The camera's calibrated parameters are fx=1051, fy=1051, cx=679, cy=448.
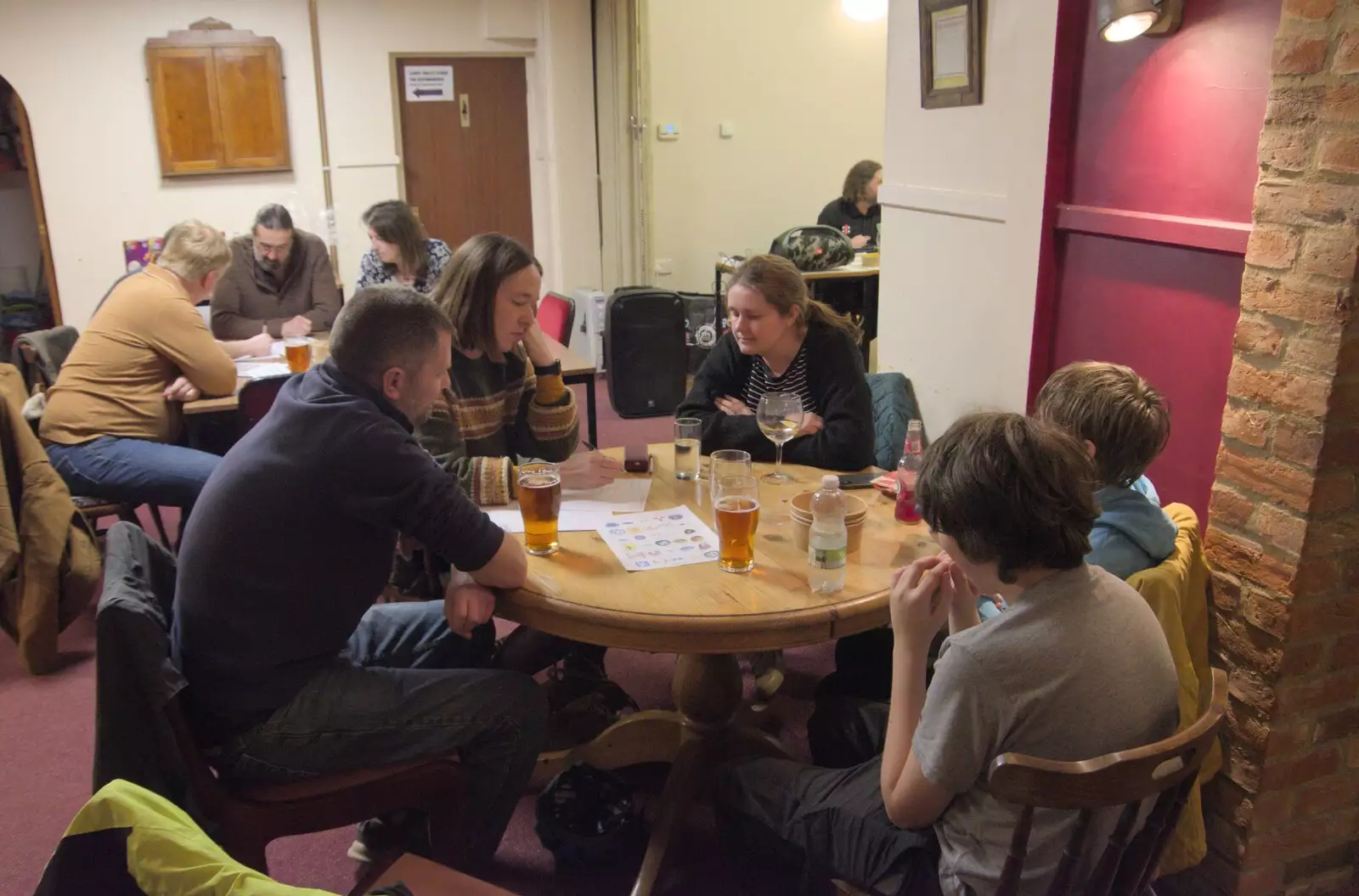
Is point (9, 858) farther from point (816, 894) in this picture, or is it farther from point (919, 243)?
point (919, 243)

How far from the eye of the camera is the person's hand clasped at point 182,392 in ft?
11.2

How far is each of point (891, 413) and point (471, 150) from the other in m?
4.52

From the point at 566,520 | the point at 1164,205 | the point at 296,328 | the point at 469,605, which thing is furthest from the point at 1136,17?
the point at 296,328

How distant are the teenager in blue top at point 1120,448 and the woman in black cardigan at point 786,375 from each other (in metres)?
0.78

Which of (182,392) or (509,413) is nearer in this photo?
(509,413)

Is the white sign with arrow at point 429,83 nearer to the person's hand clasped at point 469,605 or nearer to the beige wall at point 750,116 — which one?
the beige wall at point 750,116

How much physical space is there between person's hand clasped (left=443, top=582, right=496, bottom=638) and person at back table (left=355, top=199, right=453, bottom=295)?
8.58 feet

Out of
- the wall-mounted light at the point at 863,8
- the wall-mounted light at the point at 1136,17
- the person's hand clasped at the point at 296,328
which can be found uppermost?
the wall-mounted light at the point at 863,8

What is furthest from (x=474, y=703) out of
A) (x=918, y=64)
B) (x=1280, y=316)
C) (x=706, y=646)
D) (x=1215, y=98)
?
(x=918, y=64)

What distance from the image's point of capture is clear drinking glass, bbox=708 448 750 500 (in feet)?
7.20

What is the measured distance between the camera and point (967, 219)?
3.12m

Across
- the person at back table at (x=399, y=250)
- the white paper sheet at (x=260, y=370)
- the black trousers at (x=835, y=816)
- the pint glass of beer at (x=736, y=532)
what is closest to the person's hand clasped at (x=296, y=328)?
the person at back table at (x=399, y=250)

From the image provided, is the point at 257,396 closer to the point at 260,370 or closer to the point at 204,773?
the point at 260,370

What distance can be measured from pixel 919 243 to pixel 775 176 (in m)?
4.24
